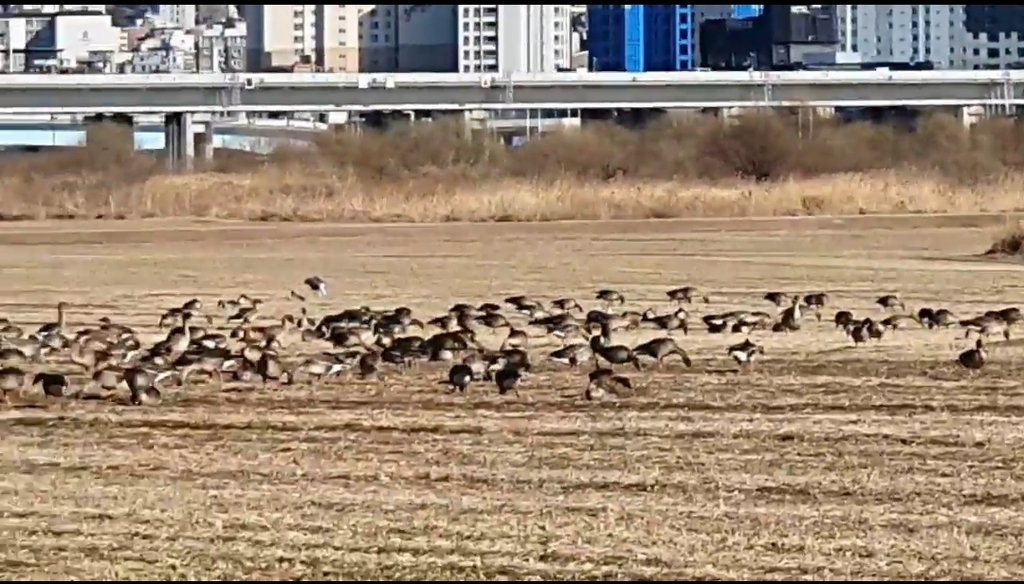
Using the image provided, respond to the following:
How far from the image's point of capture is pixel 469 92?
91375 millimetres

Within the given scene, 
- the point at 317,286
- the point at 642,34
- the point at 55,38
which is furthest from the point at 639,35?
the point at 317,286

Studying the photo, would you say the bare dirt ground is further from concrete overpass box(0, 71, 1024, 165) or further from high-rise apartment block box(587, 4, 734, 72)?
high-rise apartment block box(587, 4, 734, 72)

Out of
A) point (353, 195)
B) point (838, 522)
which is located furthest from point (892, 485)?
point (353, 195)

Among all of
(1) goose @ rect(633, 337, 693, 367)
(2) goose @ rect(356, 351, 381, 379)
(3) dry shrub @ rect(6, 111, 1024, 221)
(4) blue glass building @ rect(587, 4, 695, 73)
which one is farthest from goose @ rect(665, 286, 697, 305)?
(4) blue glass building @ rect(587, 4, 695, 73)

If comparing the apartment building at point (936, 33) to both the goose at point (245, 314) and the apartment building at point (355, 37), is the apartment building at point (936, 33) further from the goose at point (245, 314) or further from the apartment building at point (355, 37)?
the goose at point (245, 314)

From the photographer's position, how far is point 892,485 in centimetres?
1267

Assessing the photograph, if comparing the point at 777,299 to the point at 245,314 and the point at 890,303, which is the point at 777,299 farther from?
the point at 245,314

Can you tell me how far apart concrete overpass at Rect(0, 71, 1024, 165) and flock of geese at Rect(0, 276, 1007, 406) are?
204 ft

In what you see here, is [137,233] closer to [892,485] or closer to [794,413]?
[794,413]

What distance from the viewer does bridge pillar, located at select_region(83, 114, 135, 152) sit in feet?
285

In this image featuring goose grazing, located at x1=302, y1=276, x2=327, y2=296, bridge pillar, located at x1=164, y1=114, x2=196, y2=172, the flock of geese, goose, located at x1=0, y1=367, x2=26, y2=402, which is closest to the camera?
goose, located at x1=0, y1=367, x2=26, y2=402

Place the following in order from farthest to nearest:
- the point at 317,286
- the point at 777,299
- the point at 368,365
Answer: the point at 317,286 → the point at 777,299 → the point at 368,365

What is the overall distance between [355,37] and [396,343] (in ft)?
570

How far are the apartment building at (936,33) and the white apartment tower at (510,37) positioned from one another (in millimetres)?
28747
